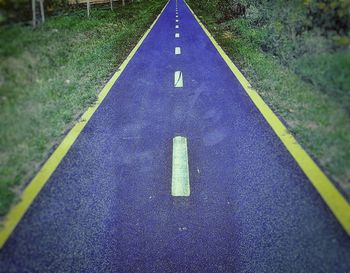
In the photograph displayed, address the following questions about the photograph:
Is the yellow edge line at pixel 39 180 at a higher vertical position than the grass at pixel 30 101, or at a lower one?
lower

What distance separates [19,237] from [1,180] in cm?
87

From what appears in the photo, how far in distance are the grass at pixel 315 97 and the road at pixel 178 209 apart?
0.38m

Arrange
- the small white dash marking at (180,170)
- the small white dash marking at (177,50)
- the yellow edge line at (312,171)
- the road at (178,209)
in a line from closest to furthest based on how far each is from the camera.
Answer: the road at (178,209) < the yellow edge line at (312,171) < the small white dash marking at (180,170) < the small white dash marking at (177,50)

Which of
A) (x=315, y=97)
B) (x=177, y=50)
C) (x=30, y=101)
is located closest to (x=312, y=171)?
(x=315, y=97)

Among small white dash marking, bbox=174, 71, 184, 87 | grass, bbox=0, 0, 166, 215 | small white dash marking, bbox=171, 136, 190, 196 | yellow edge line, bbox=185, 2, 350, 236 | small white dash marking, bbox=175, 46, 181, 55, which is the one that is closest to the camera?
grass, bbox=0, 0, 166, 215

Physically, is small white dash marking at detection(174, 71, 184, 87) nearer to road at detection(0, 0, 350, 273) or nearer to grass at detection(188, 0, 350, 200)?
grass at detection(188, 0, 350, 200)

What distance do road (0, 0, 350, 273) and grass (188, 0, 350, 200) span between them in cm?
Result: 38

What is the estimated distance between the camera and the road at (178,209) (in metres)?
2.97

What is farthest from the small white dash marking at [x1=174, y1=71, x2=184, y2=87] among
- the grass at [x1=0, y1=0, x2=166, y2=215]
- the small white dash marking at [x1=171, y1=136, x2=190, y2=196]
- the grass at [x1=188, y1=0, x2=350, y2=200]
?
the small white dash marking at [x1=171, y1=136, x2=190, y2=196]

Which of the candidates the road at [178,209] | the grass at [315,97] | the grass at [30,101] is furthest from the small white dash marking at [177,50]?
the road at [178,209]

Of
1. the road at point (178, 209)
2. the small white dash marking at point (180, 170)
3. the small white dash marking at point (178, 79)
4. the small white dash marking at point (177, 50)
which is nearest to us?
the road at point (178, 209)

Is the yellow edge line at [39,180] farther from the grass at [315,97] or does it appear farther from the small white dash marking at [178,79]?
the grass at [315,97]

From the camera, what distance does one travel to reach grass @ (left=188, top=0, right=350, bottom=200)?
9.30 ft

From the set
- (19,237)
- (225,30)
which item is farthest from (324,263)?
(225,30)
